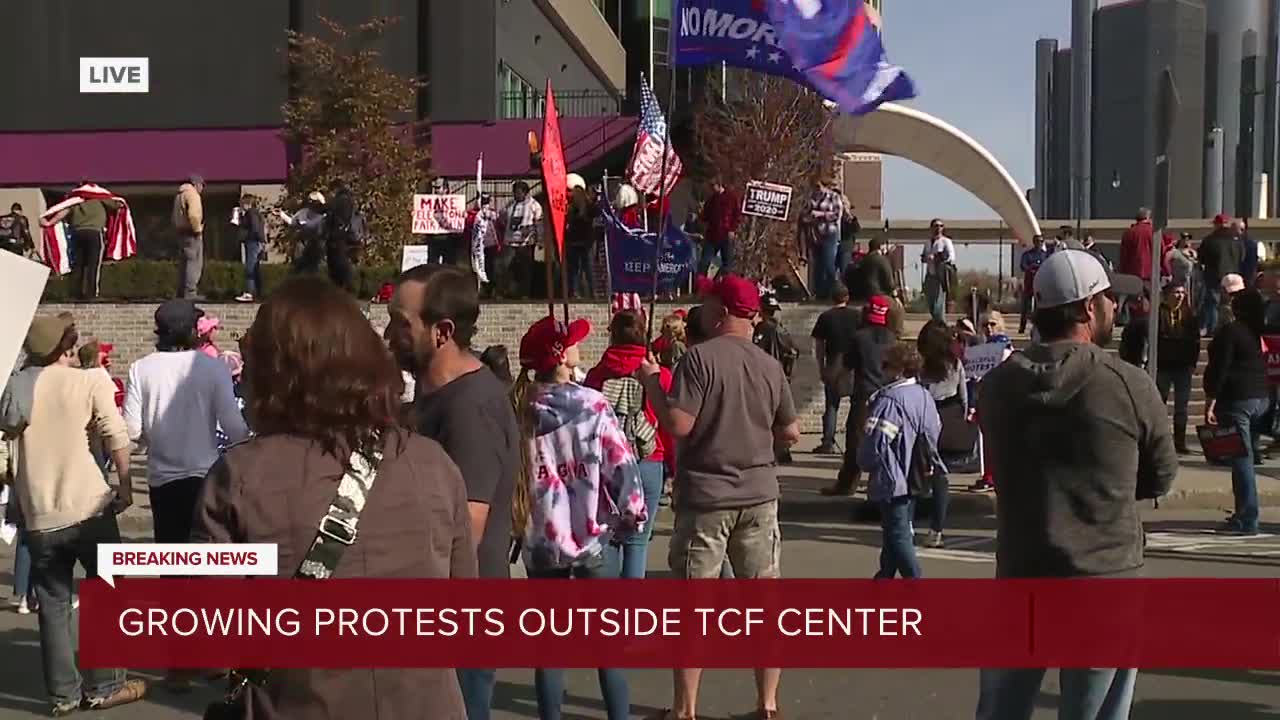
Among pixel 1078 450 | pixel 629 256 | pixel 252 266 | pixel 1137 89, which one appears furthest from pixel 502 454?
pixel 1137 89

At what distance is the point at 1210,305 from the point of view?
2133cm

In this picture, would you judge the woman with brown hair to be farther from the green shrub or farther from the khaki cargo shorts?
the green shrub

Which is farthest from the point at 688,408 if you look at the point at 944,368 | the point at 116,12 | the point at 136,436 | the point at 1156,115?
the point at 116,12

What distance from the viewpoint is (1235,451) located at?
10.9 meters

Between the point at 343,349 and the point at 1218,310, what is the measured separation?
66.1ft

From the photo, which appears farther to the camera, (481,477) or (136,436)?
(136,436)

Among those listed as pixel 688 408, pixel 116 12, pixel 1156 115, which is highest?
pixel 116 12

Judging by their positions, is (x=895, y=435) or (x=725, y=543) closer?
(x=725, y=543)

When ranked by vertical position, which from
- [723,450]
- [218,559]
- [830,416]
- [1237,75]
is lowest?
[830,416]

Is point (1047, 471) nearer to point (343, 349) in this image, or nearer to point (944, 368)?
point (343, 349)

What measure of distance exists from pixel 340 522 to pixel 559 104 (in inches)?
1501

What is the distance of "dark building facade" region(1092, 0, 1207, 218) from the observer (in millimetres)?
125000

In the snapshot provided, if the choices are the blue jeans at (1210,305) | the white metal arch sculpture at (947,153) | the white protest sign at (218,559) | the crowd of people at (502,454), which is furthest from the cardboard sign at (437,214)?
the white metal arch sculpture at (947,153)

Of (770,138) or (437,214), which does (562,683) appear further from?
(770,138)
